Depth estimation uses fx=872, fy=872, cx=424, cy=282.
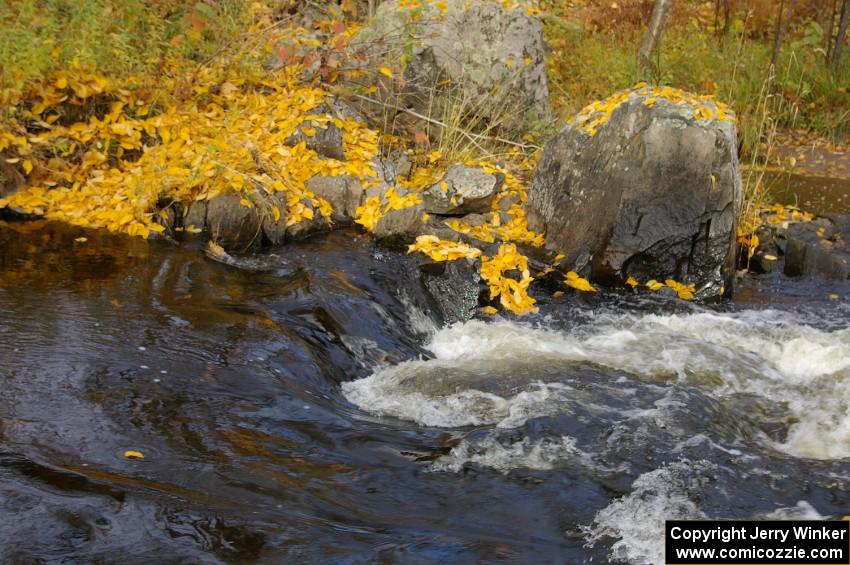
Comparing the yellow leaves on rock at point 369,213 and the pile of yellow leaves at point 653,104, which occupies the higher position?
the pile of yellow leaves at point 653,104

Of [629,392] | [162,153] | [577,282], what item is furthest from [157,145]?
[629,392]

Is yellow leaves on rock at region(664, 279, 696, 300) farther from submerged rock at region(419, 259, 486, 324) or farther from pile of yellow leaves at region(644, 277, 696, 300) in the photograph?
submerged rock at region(419, 259, 486, 324)

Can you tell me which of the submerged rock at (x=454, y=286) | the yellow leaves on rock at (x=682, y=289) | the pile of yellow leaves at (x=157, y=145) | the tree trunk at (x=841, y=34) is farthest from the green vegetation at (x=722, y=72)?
the submerged rock at (x=454, y=286)

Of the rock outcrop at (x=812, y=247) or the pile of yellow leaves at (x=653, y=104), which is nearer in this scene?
the pile of yellow leaves at (x=653, y=104)

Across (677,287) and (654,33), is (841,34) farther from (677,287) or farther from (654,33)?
(677,287)

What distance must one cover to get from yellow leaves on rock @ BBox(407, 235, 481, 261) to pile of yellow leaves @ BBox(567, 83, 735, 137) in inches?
60.2

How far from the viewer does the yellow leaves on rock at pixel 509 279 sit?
6.92 m

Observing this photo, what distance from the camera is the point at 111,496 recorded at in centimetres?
351

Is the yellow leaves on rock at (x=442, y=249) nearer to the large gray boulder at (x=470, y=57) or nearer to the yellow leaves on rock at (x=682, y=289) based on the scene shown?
the yellow leaves on rock at (x=682, y=289)

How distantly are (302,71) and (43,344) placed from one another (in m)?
4.97

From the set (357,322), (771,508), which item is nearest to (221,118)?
(357,322)

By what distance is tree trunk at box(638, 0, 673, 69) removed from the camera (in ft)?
39.1

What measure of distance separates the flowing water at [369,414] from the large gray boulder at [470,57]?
318cm

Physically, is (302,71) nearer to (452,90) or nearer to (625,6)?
(452,90)
